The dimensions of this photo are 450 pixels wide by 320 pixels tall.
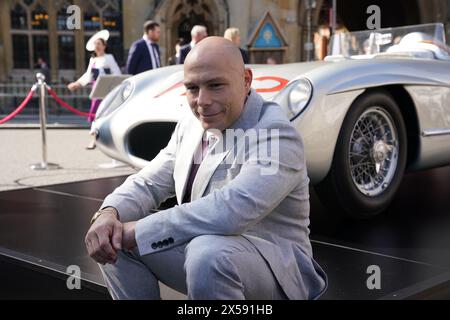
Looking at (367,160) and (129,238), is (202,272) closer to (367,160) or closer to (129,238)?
(129,238)

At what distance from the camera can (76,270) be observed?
8.35 feet

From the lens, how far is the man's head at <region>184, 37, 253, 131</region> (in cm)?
172

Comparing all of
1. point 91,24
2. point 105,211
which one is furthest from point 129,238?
point 91,24

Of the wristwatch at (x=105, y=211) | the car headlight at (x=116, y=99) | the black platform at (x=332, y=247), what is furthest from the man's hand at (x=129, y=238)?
the car headlight at (x=116, y=99)

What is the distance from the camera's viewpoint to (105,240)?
1.68 m

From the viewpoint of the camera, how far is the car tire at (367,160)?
320cm

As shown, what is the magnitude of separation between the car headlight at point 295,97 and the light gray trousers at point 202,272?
1.45 meters

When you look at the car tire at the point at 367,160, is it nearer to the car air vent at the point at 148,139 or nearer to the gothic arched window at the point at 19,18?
the car air vent at the point at 148,139

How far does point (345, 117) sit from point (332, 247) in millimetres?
756

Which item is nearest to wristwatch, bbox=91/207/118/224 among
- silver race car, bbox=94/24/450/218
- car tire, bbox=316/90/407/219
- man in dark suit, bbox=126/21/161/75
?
silver race car, bbox=94/24/450/218

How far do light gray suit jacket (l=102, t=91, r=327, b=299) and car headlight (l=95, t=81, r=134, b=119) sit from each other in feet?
7.13

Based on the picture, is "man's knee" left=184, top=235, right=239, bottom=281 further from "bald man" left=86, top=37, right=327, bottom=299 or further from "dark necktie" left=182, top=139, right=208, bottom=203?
"dark necktie" left=182, top=139, right=208, bottom=203

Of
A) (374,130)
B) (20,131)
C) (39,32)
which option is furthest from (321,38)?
(374,130)
